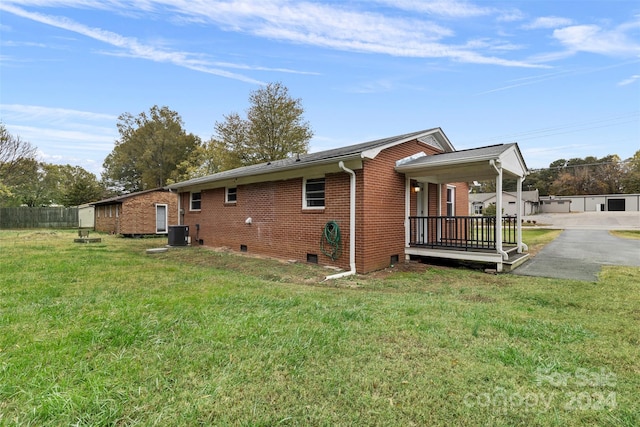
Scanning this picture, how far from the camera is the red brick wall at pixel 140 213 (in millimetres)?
18547

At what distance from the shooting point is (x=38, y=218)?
2780 centimetres

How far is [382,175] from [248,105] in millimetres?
24430

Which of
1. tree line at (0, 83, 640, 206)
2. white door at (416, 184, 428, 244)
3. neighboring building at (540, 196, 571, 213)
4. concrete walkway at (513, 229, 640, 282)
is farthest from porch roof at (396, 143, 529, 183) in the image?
neighboring building at (540, 196, 571, 213)

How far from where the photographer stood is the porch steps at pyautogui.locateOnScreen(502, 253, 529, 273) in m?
7.34

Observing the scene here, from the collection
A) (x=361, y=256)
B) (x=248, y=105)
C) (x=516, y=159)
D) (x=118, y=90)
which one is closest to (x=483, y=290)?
(x=361, y=256)

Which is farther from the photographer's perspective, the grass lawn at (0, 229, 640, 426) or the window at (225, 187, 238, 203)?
the window at (225, 187, 238, 203)

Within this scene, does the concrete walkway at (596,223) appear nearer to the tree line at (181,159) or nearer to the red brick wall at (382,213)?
the tree line at (181,159)

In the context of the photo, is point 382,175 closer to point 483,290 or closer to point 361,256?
point 361,256

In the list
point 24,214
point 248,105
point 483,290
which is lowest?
point 483,290

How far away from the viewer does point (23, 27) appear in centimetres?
946

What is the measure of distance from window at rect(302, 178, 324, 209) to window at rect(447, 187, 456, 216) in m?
5.65

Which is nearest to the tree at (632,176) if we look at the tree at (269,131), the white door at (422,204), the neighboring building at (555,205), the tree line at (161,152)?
the neighboring building at (555,205)

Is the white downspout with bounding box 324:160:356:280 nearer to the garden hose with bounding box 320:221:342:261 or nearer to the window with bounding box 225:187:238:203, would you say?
the garden hose with bounding box 320:221:342:261

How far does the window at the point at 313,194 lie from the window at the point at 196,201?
7063 millimetres
